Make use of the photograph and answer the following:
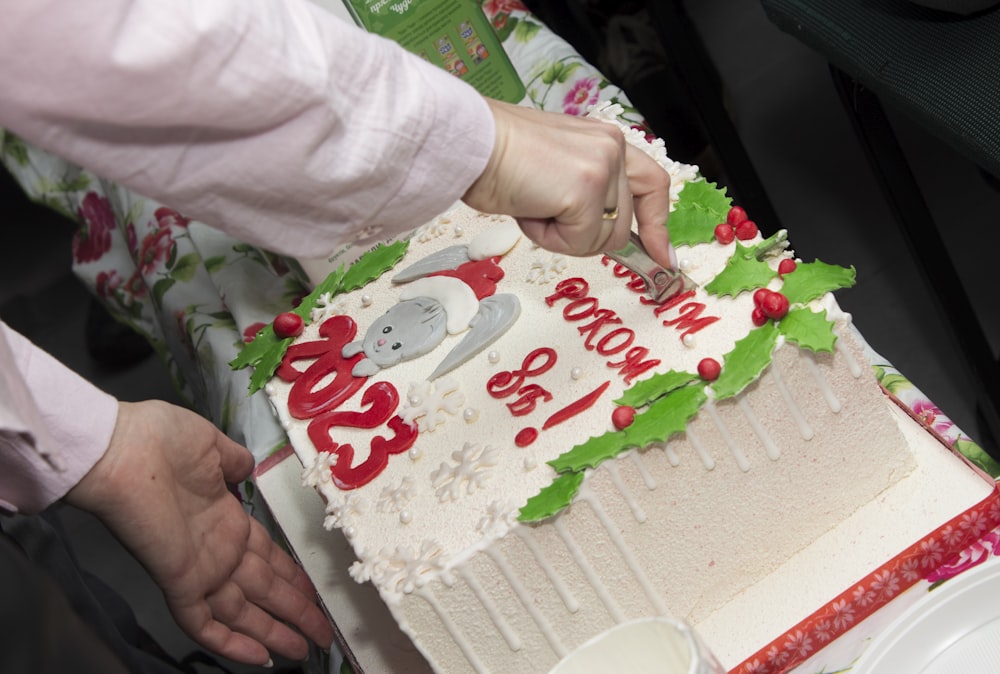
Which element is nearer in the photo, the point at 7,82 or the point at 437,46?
the point at 7,82

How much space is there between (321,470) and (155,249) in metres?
0.75

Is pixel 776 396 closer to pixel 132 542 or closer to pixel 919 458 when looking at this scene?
pixel 919 458

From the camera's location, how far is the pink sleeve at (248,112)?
0.70m

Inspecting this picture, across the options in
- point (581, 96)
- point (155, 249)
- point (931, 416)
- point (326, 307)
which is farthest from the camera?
point (155, 249)

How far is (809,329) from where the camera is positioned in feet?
2.83

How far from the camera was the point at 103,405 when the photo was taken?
1.01 m

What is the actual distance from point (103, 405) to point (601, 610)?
0.48m

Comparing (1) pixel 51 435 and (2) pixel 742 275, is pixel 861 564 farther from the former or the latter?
(1) pixel 51 435

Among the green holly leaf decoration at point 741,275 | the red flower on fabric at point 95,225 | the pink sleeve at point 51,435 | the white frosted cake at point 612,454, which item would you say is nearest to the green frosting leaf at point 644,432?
the white frosted cake at point 612,454

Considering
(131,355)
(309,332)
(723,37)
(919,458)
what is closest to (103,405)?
(309,332)

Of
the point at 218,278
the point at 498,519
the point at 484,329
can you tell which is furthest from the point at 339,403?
the point at 218,278

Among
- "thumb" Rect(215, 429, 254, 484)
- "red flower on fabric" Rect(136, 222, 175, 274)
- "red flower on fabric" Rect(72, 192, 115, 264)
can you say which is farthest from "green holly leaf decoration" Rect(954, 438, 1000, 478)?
"red flower on fabric" Rect(72, 192, 115, 264)

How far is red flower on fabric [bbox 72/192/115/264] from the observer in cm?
188

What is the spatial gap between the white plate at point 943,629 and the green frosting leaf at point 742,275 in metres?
0.28
